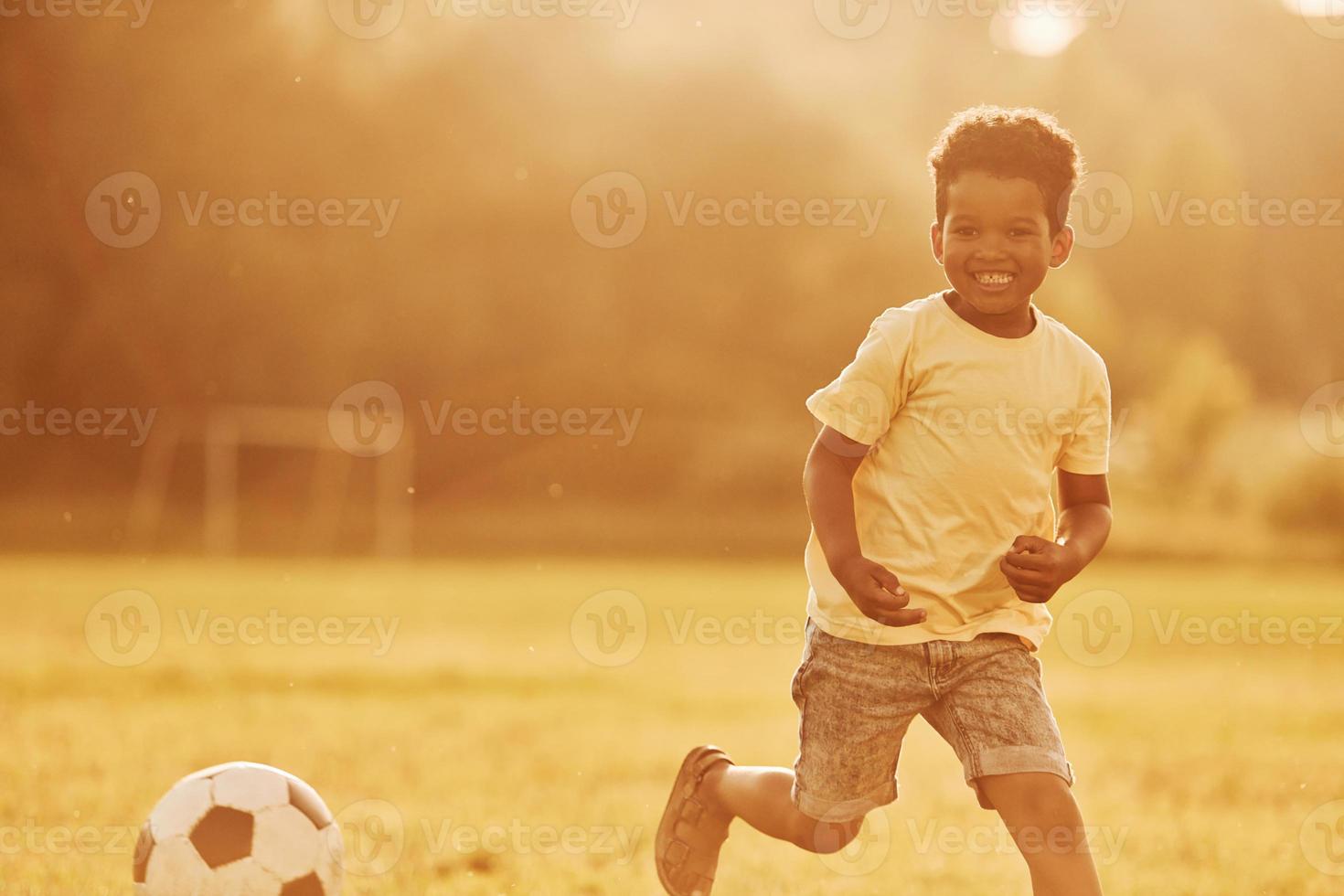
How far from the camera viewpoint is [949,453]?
2973 millimetres

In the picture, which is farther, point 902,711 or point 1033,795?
point 902,711

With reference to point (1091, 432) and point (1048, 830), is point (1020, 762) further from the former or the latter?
point (1091, 432)

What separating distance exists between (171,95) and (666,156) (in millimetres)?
9494

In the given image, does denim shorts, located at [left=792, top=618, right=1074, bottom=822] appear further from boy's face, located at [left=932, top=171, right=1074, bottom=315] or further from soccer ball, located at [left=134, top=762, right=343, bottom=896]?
soccer ball, located at [left=134, top=762, right=343, bottom=896]

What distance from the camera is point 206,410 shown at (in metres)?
27.6

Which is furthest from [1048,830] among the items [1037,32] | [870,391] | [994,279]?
[1037,32]

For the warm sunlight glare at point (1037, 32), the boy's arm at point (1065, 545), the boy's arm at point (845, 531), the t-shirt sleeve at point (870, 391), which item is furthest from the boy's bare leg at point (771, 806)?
the warm sunlight glare at point (1037, 32)

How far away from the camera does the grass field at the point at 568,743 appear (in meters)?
3.90

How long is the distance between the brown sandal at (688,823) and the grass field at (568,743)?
0.50ft

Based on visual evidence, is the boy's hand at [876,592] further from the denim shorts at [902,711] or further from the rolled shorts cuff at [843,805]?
the rolled shorts cuff at [843,805]

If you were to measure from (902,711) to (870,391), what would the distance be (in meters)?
0.65

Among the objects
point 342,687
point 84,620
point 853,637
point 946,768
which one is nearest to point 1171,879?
point 853,637

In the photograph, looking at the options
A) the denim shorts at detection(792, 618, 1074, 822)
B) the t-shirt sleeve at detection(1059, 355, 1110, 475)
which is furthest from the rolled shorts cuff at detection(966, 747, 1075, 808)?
the t-shirt sleeve at detection(1059, 355, 1110, 475)

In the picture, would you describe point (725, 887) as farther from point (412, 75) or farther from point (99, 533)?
point (412, 75)
